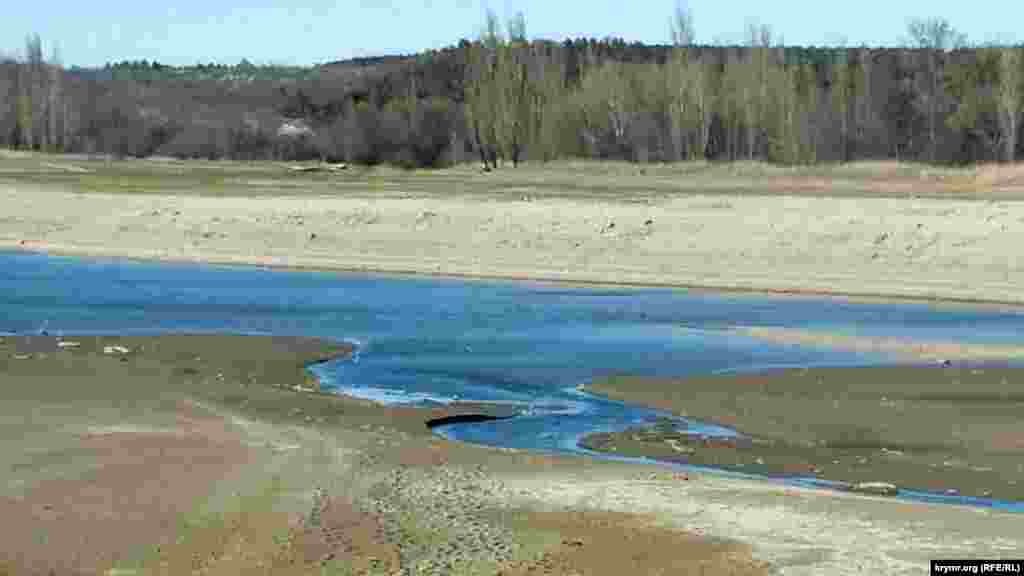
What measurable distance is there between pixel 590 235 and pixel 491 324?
43.2ft

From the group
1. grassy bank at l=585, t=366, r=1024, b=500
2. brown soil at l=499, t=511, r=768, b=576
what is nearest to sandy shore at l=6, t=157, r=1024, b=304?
grassy bank at l=585, t=366, r=1024, b=500

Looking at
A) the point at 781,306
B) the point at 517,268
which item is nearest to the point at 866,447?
the point at 781,306

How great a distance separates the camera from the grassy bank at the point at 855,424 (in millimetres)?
14430

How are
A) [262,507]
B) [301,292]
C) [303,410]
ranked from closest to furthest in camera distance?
1. [262,507]
2. [303,410]
3. [301,292]

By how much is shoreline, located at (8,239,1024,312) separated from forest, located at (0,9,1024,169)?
38736 millimetres

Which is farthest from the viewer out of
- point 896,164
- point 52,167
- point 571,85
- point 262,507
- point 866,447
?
point 571,85

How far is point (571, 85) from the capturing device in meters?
93.1

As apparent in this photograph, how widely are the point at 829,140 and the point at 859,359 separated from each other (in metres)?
64.4

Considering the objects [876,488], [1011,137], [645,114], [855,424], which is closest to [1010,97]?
[1011,137]

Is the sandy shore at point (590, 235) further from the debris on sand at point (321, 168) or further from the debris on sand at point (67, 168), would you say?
the debris on sand at point (321, 168)

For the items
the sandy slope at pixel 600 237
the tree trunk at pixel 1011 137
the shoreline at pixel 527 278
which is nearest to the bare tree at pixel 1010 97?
the tree trunk at pixel 1011 137

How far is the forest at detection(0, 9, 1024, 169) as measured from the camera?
8394cm

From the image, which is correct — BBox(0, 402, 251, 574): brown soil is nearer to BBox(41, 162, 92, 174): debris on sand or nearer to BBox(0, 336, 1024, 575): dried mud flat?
BBox(0, 336, 1024, 575): dried mud flat

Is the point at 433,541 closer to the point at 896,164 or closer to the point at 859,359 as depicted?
the point at 859,359
